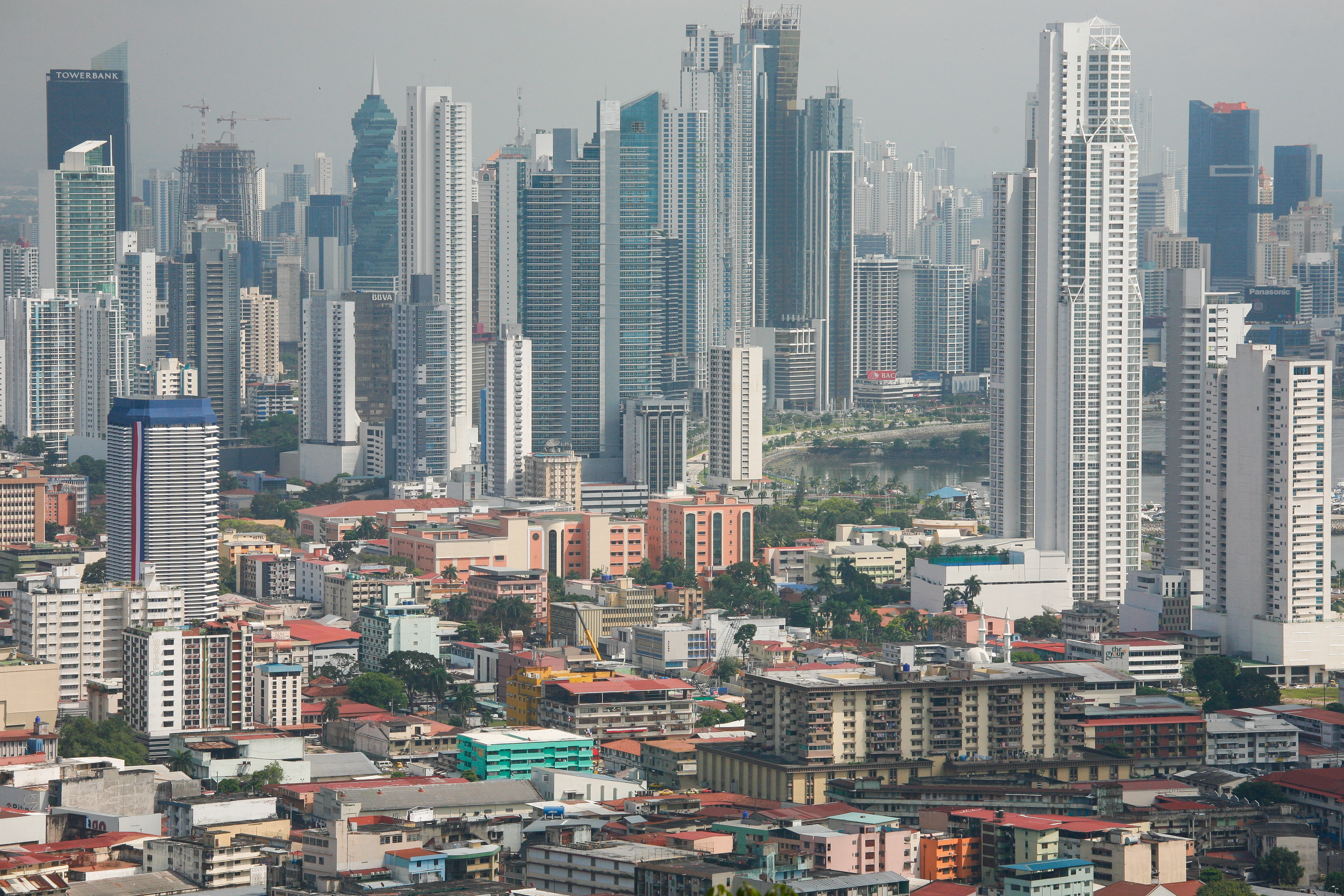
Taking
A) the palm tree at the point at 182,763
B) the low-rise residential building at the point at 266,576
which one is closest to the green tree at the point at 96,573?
the low-rise residential building at the point at 266,576

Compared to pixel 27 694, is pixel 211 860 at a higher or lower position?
lower

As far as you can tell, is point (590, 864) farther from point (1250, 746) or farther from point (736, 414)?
point (736, 414)

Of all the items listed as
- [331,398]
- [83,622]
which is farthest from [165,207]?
[83,622]

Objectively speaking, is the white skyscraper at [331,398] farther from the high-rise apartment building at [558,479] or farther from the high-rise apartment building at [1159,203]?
the high-rise apartment building at [1159,203]

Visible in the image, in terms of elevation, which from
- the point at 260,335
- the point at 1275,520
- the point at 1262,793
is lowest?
the point at 1262,793

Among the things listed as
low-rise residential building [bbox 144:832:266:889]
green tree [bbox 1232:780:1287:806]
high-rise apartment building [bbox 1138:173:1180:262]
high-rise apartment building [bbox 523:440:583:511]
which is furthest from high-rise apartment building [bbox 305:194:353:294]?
low-rise residential building [bbox 144:832:266:889]

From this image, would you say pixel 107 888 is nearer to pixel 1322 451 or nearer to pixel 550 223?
pixel 1322 451

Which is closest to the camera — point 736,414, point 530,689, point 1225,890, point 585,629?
point 1225,890

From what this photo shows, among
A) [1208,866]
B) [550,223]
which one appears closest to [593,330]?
[550,223]
